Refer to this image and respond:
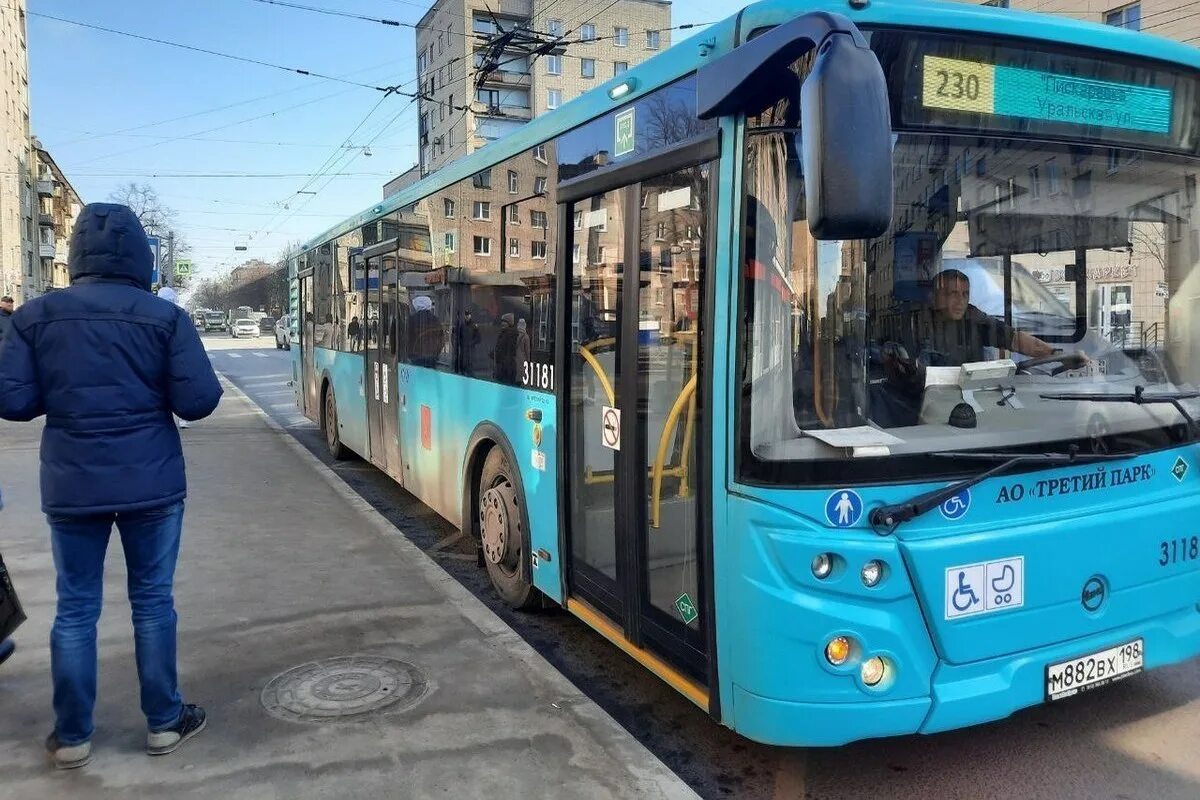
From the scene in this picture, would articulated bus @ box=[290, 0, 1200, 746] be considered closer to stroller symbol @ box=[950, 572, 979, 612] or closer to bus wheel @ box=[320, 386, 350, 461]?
stroller symbol @ box=[950, 572, 979, 612]

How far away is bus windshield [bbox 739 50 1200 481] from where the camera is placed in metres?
3.11

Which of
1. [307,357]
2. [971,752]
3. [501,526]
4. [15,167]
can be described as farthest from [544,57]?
[971,752]

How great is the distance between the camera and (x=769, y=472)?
10.2 ft

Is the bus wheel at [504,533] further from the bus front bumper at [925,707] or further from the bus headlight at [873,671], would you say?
the bus headlight at [873,671]

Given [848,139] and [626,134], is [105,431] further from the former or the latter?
[848,139]

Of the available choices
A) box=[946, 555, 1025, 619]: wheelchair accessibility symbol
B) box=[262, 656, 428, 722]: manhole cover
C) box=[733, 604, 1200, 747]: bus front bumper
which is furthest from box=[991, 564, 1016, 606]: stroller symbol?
box=[262, 656, 428, 722]: manhole cover

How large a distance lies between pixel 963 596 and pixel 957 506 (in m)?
0.31

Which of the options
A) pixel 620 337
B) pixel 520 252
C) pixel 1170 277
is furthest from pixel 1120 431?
pixel 520 252

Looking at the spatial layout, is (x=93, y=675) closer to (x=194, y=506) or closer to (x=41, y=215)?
(x=194, y=506)

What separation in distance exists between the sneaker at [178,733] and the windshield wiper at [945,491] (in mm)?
2830

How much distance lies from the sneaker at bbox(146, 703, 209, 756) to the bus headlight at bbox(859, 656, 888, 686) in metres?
2.67

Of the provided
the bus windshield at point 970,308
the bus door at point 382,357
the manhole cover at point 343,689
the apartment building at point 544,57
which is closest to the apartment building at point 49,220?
the apartment building at point 544,57

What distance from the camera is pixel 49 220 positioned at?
6366cm

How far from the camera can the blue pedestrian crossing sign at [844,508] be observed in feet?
9.96
